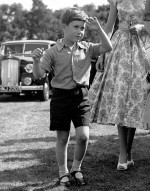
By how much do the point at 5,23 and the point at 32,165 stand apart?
81.0 metres

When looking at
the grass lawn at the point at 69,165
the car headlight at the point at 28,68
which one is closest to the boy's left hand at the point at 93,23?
the grass lawn at the point at 69,165

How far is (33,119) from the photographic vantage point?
760 cm

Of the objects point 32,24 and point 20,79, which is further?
point 32,24

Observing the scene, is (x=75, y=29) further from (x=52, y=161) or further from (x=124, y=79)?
(x=52, y=161)

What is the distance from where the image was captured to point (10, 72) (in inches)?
452

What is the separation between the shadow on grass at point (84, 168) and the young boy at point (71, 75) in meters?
0.21

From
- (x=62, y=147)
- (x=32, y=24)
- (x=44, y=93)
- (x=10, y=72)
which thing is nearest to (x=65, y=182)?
(x=62, y=147)

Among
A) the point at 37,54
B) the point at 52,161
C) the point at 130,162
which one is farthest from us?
the point at 52,161

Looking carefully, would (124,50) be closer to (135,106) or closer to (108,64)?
(108,64)

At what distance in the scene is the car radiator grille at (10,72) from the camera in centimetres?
1144

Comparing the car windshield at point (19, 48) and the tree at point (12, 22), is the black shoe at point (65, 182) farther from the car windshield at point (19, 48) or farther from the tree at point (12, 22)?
the tree at point (12, 22)

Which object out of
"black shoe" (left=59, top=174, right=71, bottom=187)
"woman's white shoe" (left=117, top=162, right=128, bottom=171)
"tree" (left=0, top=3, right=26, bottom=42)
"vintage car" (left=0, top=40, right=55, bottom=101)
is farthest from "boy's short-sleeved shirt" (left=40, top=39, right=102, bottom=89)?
"tree" (left=0, top=3, right=26, bottom=42)

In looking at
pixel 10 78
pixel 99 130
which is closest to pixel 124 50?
pixel 99 130

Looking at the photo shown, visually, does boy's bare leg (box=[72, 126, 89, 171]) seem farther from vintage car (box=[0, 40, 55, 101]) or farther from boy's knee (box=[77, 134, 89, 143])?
vintage car (box=[0, 40, 55, 101])
